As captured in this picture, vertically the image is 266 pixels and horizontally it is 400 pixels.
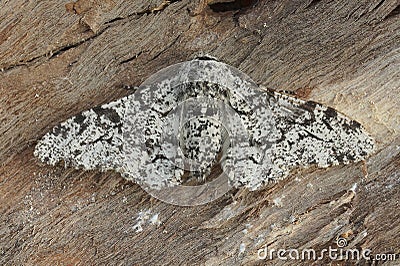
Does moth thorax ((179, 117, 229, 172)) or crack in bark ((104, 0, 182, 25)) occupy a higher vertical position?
crack in bark ((104, 0, 182, 25))

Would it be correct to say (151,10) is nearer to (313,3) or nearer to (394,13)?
(313,3)

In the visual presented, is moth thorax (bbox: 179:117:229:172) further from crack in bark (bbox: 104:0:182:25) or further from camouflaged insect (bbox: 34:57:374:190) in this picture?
crack in bark (bbox: 104:0:182:25)

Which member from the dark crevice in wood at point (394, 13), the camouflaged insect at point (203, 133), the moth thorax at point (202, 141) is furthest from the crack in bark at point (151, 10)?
the dark crevice in wood at point (394, 13)

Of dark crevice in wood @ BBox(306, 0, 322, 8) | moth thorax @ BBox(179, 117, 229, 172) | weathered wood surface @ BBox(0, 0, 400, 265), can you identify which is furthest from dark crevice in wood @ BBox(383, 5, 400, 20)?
moth thorax @ BBox(179, 117, 229, 172)

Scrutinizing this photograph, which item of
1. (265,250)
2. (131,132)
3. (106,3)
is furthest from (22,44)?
(265,250)

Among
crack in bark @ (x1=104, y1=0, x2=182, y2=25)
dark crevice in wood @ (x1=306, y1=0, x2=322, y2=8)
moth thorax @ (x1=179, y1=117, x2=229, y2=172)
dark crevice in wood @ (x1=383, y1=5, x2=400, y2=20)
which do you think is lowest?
moth thorax @ (x1=179, y1=117, x2=229, y2=172)

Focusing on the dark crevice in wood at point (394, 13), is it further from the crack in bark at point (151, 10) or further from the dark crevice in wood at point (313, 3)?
the crack in bark at point (151, 10)

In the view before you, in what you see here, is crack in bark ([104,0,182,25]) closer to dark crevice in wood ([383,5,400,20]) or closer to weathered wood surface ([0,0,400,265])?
weathered wood surface ([0,0,400,265])

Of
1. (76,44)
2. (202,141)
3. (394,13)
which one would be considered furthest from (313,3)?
(76,44)
